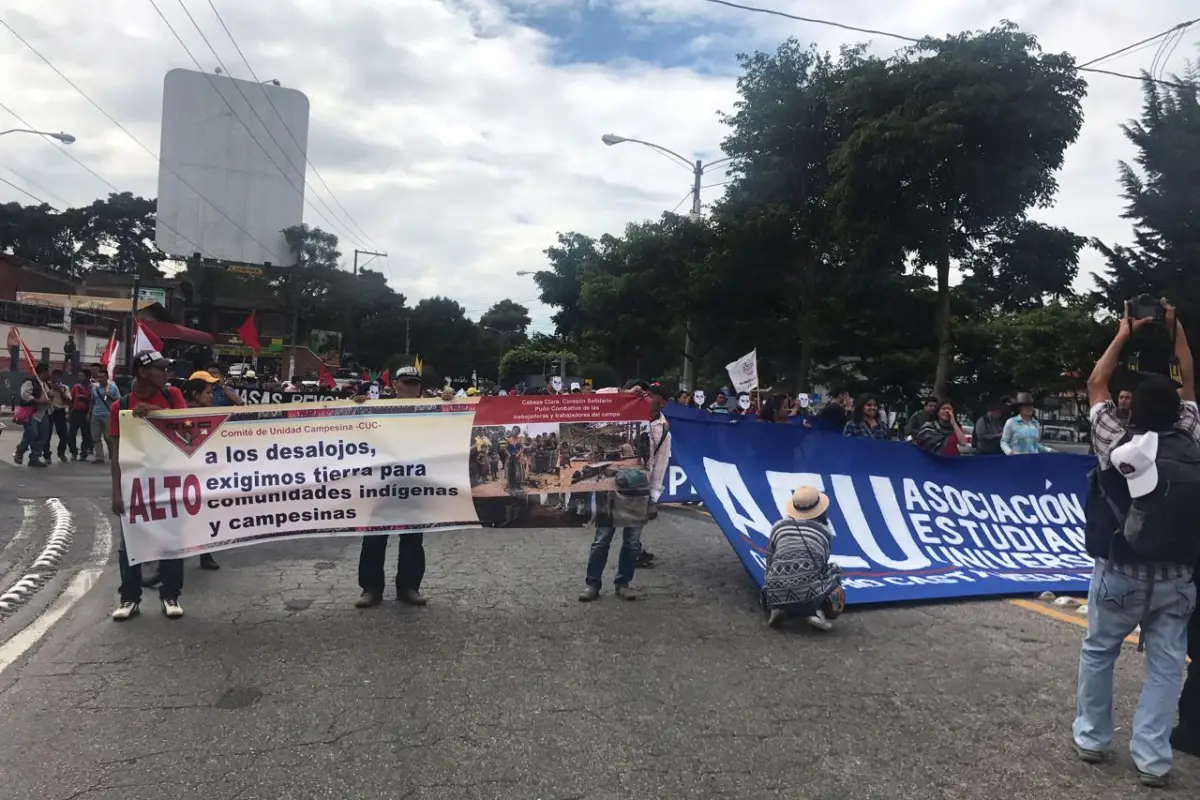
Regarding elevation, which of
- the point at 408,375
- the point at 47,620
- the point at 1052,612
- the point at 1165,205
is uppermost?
the point at 1165,205

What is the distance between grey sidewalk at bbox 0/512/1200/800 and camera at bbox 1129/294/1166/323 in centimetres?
197

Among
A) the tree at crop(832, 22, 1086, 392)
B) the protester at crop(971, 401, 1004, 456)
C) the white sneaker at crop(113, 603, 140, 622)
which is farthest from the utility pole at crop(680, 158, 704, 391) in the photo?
the white sneaker at crop(113, 603, 140, 622)

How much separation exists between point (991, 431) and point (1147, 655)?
8.56m

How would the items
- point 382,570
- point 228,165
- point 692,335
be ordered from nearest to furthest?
1. point 382,570
2. point 692,335
3. point 228,165

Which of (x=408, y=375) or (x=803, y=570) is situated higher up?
(x=408, y=375)

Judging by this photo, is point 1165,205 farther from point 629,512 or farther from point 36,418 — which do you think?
point 36,418

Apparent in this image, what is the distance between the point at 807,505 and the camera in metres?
6.09

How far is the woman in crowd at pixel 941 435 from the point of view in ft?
26.4

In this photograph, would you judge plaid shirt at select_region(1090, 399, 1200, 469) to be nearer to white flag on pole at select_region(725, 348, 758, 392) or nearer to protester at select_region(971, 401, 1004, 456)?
protester at select_region(971, 401, 1004, 456)

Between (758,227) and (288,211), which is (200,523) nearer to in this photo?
(758,227)

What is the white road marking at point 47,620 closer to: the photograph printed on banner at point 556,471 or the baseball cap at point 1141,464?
the photograph printed on banner at point 556,471

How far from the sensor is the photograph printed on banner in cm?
641

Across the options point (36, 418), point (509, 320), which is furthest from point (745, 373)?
point (509, 320)

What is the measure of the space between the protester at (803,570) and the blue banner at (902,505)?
49 centimetres
